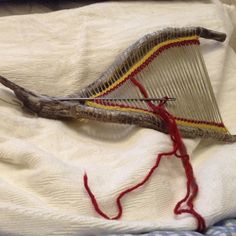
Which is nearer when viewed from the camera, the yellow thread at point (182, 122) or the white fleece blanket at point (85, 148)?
the white fleece blanket at point (85, 148)

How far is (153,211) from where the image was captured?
0.65 meters

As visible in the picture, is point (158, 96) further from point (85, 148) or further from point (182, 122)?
point (85, 148)

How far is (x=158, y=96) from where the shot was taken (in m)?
0.81

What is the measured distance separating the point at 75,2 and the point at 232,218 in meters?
0.64

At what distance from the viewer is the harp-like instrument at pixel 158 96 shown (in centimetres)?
72

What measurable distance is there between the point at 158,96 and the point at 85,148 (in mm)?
178

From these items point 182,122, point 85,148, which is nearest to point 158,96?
point 182,122

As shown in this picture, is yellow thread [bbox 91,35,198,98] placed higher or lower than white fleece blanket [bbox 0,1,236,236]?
higher

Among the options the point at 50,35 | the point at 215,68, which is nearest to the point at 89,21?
the point at 50,35

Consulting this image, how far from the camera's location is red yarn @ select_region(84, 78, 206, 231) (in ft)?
2.06

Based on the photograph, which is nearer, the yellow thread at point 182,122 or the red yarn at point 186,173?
the red yarn at point 186,173

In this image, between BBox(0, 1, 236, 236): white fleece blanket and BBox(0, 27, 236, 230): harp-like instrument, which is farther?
BBox(0, 27, 236, 230): harp-like instrument

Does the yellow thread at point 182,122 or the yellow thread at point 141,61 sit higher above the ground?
the yellow thread at point 141,61

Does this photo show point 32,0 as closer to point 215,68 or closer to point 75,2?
point 75,2
